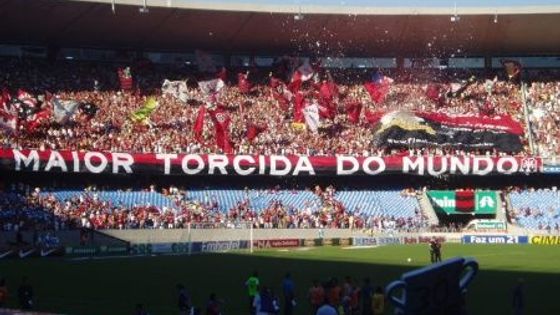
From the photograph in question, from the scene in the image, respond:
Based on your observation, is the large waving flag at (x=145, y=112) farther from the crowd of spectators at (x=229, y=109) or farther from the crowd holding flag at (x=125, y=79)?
the crowd holding flag at (x=125, y=79)

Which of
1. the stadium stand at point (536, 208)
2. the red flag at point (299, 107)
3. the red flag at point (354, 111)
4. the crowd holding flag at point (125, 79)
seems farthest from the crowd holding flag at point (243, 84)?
the stadium stand at point (536, 208)

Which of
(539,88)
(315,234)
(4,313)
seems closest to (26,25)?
(315,234)

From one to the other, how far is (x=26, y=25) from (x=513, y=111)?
130ft

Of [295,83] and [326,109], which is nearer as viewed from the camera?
[326,109]

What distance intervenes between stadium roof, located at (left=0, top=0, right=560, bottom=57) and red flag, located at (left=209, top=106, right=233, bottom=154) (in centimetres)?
744

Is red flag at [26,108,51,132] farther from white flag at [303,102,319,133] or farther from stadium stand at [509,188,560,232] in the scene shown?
stadium stand at [509,188,560,232]

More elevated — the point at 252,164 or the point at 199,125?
the point at 199,125

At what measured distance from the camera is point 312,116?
64.4 meters

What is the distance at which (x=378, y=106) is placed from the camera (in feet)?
224

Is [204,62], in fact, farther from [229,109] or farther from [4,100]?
[4,100]

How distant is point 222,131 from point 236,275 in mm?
28517

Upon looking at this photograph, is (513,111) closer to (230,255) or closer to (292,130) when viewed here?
(292,130)

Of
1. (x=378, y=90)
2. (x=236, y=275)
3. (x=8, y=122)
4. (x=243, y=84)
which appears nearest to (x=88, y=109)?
(x=8, y=122)

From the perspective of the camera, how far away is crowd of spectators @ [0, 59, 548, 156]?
59.4 metres
